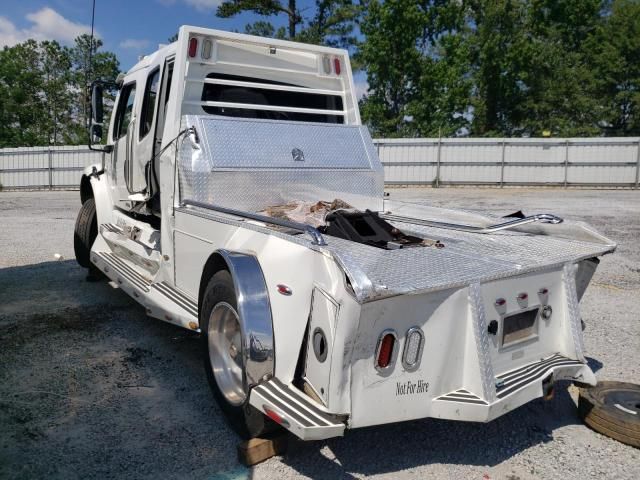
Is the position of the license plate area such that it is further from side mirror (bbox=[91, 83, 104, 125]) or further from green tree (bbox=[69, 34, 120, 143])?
green tree (bbox=[69, 34, 120, 143])

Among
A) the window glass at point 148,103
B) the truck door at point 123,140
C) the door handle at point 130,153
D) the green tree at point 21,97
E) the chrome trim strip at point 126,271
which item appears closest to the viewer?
the chrome trim strip at point 126,271

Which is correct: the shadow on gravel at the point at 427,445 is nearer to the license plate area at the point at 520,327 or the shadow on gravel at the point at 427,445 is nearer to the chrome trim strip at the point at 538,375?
the chrome trim strip at the point at 538,375

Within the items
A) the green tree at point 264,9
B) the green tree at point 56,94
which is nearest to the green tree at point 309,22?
the green tree at point 264,9

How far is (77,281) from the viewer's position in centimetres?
723

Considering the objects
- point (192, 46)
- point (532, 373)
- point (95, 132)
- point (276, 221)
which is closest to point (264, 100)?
point (192, 46)

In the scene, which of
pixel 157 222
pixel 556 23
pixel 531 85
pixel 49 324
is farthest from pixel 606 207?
pixel 556 23

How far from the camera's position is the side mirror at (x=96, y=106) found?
6.11 meters

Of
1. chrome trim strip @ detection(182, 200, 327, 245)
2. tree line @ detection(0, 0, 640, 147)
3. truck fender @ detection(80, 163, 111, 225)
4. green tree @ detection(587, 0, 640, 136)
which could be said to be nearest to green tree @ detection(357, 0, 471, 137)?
tree line @ detection(0, 0, 640, 147)

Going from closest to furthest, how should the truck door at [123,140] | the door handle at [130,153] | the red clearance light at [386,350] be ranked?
the red clearance light at [386,350] < the door handle at [130,153] < the truck door at [123,140]

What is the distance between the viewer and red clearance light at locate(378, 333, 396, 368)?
104 inches

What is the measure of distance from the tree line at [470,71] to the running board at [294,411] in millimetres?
29710

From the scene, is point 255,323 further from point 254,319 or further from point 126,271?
point 126,271

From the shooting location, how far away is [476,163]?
22578 mm

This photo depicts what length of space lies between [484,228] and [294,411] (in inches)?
79.1
